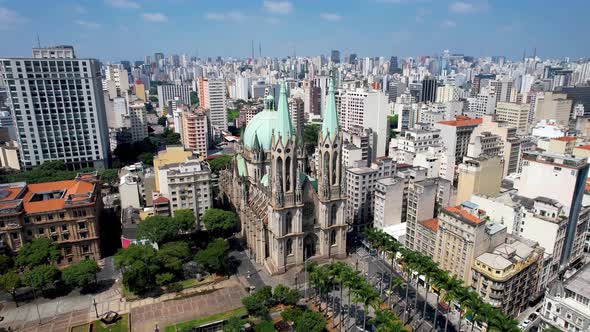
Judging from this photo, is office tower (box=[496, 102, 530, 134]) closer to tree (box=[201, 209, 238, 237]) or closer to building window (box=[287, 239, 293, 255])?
building window (box=[287, 239, 293, 255])

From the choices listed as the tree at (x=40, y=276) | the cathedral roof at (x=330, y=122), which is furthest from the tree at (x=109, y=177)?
the cathedral roof at (x=330, y=122)

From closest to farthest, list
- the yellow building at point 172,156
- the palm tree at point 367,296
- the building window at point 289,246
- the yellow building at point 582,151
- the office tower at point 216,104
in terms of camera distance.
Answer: the palm tree at point 367,296
the building window at point 289,246
the yellow building at point 172,156
the yellow building at point 582,151
the office tower at point 216,104

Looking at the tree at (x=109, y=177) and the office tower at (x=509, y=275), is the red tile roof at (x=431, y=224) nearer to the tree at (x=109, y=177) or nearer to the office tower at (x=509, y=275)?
the office tower at (x=509, y=275)

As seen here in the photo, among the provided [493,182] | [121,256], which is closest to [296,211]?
[121,256]

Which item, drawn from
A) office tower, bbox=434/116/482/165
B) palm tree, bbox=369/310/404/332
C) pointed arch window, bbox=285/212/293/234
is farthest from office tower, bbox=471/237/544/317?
office tower, bbox=434/116/482/165

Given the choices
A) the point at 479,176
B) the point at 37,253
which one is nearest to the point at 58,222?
the point at 37,253

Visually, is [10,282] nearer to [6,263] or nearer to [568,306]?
[6,263]
